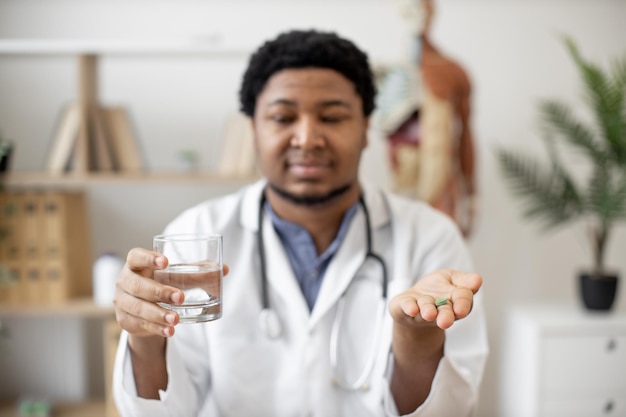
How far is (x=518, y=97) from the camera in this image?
2.76m

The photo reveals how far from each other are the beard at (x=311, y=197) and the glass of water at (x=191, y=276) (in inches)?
16.6

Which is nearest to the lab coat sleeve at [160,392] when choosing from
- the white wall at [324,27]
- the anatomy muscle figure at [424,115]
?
the anatomy muscle figure at [424,115]

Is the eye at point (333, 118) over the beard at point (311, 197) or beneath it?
over

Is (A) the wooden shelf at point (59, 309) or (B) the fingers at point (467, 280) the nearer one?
(B) the fingers at point (467, 280)

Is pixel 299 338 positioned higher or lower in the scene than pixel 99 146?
lower

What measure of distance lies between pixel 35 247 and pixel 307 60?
1424 mm

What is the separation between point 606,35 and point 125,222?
2338mm

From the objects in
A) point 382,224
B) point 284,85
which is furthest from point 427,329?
point 284,85

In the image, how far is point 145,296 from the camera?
88 cm

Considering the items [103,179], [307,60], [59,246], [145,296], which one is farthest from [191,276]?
[59,246]

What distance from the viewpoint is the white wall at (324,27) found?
8.55 ft

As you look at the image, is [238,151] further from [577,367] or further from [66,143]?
[577,367]

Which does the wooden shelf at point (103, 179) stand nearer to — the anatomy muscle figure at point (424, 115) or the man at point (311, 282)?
the anatomy muscle figure at point (424, 115)

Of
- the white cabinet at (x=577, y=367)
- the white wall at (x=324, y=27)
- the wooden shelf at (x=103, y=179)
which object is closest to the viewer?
the wooden shelf at (x=103, y=179)
